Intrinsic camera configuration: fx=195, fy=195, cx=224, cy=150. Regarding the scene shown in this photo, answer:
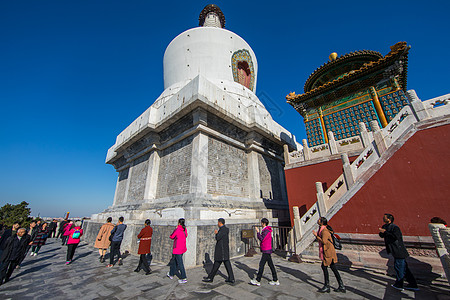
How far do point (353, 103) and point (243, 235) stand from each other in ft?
28.4

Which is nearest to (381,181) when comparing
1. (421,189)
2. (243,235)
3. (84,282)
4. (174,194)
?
(421,189)

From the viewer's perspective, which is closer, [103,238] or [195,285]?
[195,285]

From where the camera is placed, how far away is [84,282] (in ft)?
15.9

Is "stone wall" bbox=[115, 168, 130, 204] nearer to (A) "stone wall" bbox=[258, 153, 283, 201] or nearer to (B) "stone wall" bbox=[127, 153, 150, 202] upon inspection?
(B) "stone wall" bbox=[127, 153, 150, 202]

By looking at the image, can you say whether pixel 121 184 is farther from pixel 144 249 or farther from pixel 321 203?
pixel 321 203

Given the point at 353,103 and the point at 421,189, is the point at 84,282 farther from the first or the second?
the point at 353,103

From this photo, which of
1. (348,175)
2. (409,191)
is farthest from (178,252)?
(409,191)

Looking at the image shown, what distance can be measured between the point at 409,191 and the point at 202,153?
6.83m

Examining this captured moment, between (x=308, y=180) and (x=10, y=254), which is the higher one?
(x=308, y=180)

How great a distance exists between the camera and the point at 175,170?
9.09 m

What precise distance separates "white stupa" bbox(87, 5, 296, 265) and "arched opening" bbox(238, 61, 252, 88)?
0.10 meters

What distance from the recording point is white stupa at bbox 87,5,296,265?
738cm

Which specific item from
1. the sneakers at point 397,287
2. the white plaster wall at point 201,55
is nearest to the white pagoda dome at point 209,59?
the white plaster wall at point 201,55

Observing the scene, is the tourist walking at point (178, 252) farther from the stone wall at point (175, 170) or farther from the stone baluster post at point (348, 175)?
the stone baluster post at point (348, 175)
